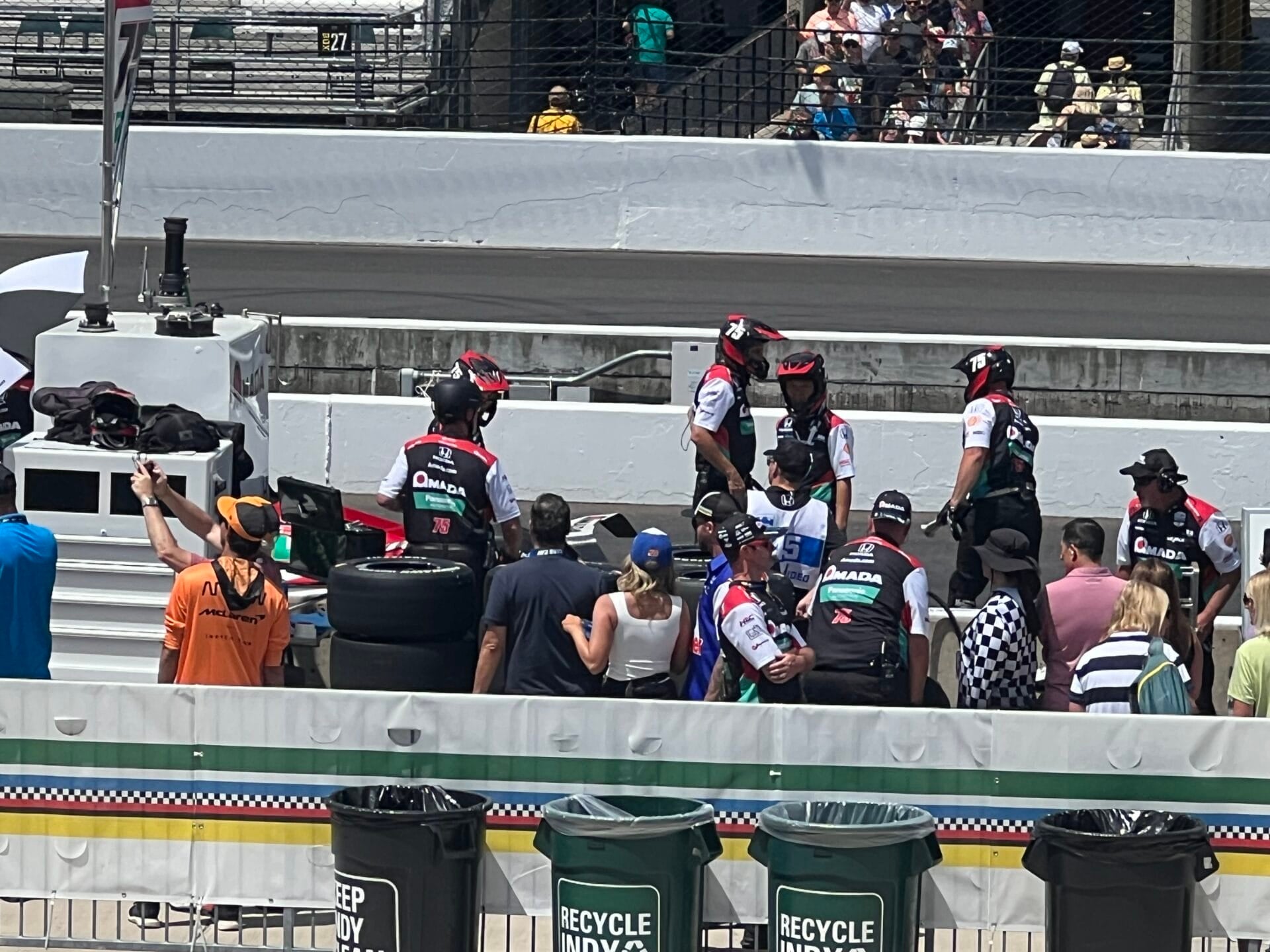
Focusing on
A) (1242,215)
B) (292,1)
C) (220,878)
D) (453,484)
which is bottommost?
(220,878)

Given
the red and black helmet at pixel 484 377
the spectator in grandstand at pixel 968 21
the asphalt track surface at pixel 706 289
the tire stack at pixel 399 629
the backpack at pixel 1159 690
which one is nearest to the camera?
the backpack at pixel 1159 690

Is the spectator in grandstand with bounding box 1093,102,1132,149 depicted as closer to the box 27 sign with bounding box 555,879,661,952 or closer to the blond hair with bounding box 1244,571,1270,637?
the blond hair with bounding box 1244,571,1270,637

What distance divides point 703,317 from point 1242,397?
5.24 m

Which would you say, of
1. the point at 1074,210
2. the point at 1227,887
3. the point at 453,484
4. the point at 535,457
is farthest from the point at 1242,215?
the point at 1227,887

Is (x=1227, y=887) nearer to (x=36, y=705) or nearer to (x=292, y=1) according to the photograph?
(x=36, y=705)

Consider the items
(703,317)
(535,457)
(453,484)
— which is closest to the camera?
(453,484)

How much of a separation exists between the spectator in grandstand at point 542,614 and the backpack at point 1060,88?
14.6 metres

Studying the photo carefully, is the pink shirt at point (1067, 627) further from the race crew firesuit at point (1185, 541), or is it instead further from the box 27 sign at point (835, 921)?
the box 27 sign at point (835, 921)

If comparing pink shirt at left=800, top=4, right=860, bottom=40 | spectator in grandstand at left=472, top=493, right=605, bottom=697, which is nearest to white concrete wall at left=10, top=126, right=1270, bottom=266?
pink shirt at left=800, top=4, right=860, bottom=40

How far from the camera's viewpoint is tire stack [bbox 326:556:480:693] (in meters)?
8.74

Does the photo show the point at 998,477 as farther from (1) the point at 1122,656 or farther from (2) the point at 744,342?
(1) the point at 1122,656

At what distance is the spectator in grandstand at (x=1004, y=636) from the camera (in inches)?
328

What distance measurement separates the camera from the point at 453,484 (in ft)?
31.8

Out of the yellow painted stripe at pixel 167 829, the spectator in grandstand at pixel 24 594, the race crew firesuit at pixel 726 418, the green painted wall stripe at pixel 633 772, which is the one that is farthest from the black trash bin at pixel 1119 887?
the race crew firesuit at pixel 726 418
